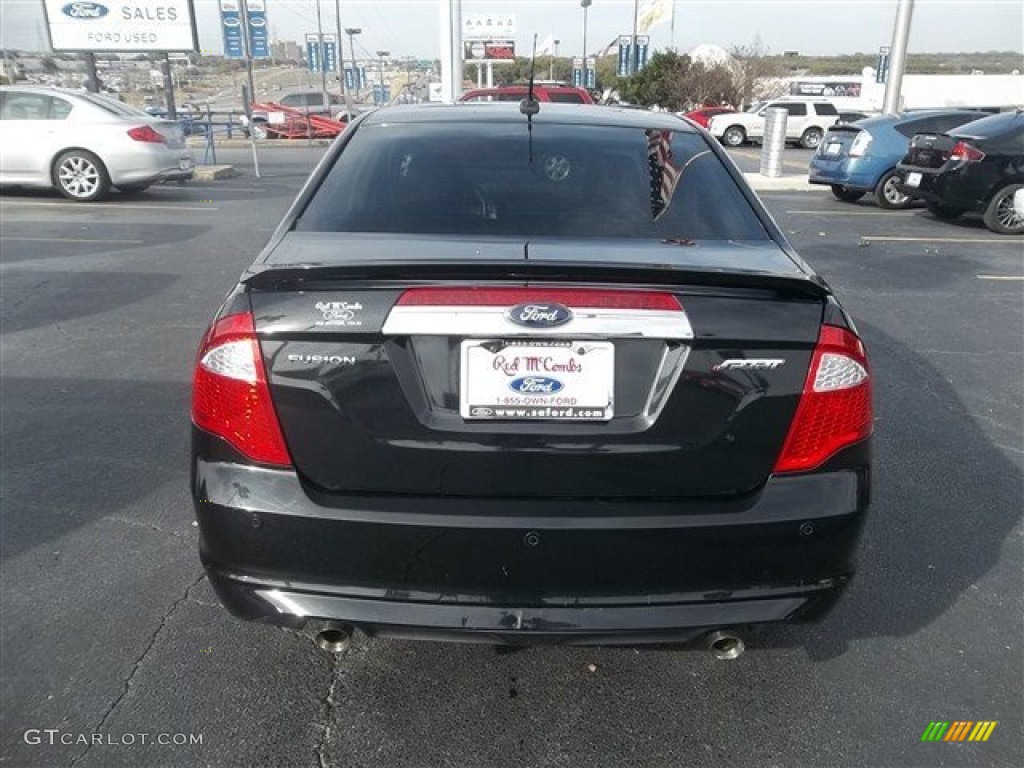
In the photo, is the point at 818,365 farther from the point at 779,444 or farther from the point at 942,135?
the point at 942,135

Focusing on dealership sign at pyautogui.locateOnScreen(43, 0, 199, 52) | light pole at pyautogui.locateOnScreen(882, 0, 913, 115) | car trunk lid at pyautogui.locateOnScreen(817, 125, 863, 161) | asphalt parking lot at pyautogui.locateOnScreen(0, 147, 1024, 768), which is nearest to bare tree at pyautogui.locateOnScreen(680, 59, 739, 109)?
light pole at pyautogui.locateOnScreen(882, 0, 913, 115)

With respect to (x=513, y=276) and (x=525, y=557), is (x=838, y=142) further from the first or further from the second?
(x=525, y=557)

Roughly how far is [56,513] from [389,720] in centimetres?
198

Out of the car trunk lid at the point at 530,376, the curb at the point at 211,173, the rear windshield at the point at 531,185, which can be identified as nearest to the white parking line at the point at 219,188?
the curb at the point at 211,173

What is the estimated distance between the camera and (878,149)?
13.8m

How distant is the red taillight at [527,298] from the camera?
210 centimetres

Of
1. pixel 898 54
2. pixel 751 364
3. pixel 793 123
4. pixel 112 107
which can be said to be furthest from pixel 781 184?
pixel 751 364

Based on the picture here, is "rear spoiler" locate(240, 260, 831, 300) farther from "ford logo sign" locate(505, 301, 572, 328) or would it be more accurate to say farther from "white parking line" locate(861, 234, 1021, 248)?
"white parking line" locate(861, 234, 1021, 248)

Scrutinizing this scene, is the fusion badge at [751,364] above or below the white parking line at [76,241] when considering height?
above

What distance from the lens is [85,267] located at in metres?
8.34

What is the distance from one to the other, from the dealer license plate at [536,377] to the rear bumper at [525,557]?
0.25 meters

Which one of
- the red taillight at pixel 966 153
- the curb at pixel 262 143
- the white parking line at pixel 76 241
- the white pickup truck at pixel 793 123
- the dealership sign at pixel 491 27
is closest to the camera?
the white parking line at pixel 76 241

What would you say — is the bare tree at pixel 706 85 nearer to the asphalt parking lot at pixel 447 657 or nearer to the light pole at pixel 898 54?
the light pole at pixel 898 54

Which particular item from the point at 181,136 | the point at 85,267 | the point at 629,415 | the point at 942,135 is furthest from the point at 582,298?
the point at 181,136
